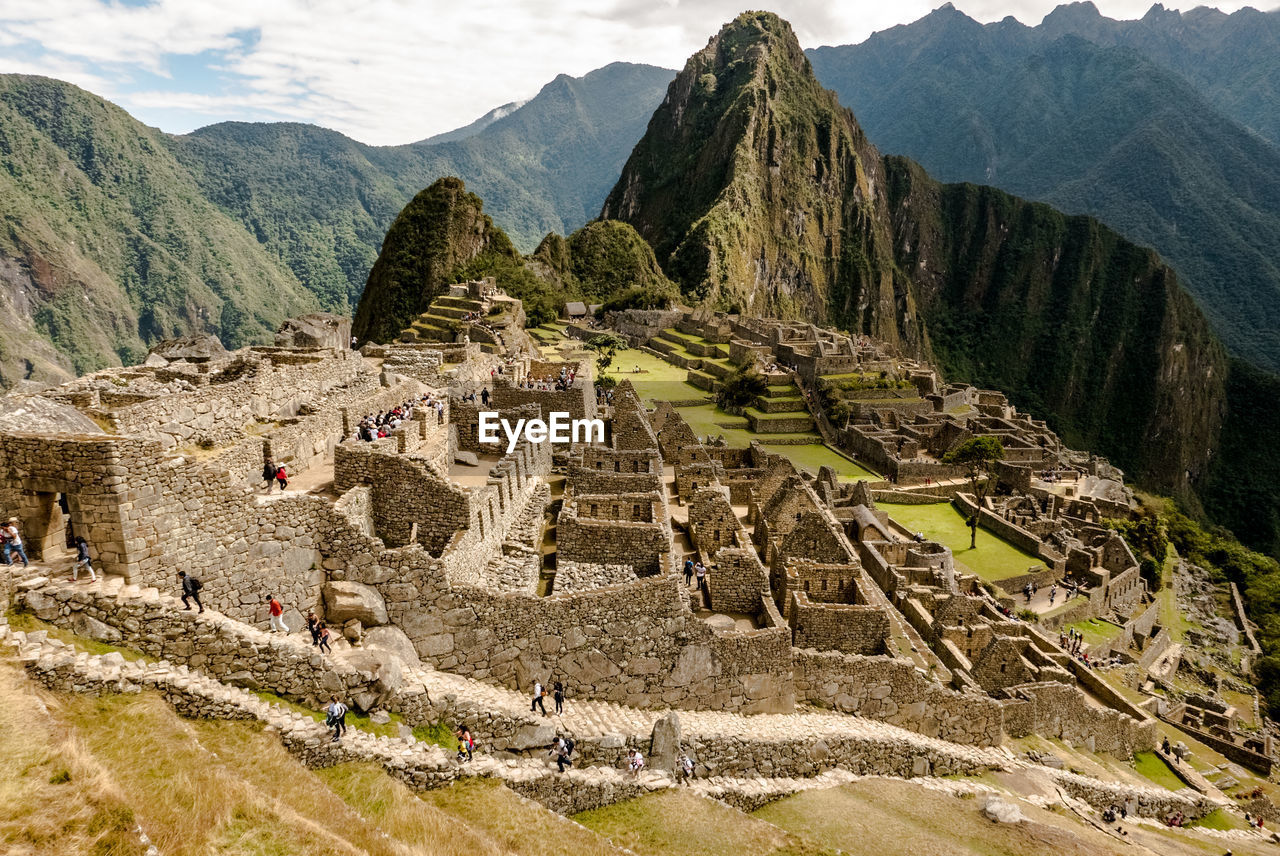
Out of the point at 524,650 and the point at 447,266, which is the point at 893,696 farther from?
the point at 447,266

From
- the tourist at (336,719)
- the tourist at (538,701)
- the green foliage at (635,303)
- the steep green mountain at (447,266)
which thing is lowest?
the tourist at (538,701)

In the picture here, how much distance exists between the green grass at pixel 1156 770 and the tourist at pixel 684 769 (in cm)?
1887

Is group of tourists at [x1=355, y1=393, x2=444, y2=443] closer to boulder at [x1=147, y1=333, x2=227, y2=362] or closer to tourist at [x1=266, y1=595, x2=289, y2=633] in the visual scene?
tourist at [x1=266, y1=595, x2=289, y2=633]

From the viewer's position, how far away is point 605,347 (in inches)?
3359

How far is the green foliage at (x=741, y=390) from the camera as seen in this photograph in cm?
7275

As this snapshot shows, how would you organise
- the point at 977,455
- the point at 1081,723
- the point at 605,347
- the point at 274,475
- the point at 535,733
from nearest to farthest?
the point at 535,733, the point at 274,475, the point at 1081,723, the point at 977,455, the point at 605,347

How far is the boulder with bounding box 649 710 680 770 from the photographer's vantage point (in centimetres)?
1322

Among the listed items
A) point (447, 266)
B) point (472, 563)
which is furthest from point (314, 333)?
point (447, 266)

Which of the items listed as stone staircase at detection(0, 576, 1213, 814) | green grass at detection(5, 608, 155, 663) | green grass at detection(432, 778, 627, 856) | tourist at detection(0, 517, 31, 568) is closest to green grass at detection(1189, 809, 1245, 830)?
stone staircase at detection(0, 576, 1213, 814)

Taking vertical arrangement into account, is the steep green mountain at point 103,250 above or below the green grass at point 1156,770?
above

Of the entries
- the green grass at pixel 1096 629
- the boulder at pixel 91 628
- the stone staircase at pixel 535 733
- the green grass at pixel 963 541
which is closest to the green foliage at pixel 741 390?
the green grass at pixel 963 541

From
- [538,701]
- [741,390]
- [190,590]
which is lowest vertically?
[741,390]

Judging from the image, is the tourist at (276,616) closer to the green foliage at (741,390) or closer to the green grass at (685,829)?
the green grass at (685,829)

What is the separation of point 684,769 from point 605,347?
2891 inches
